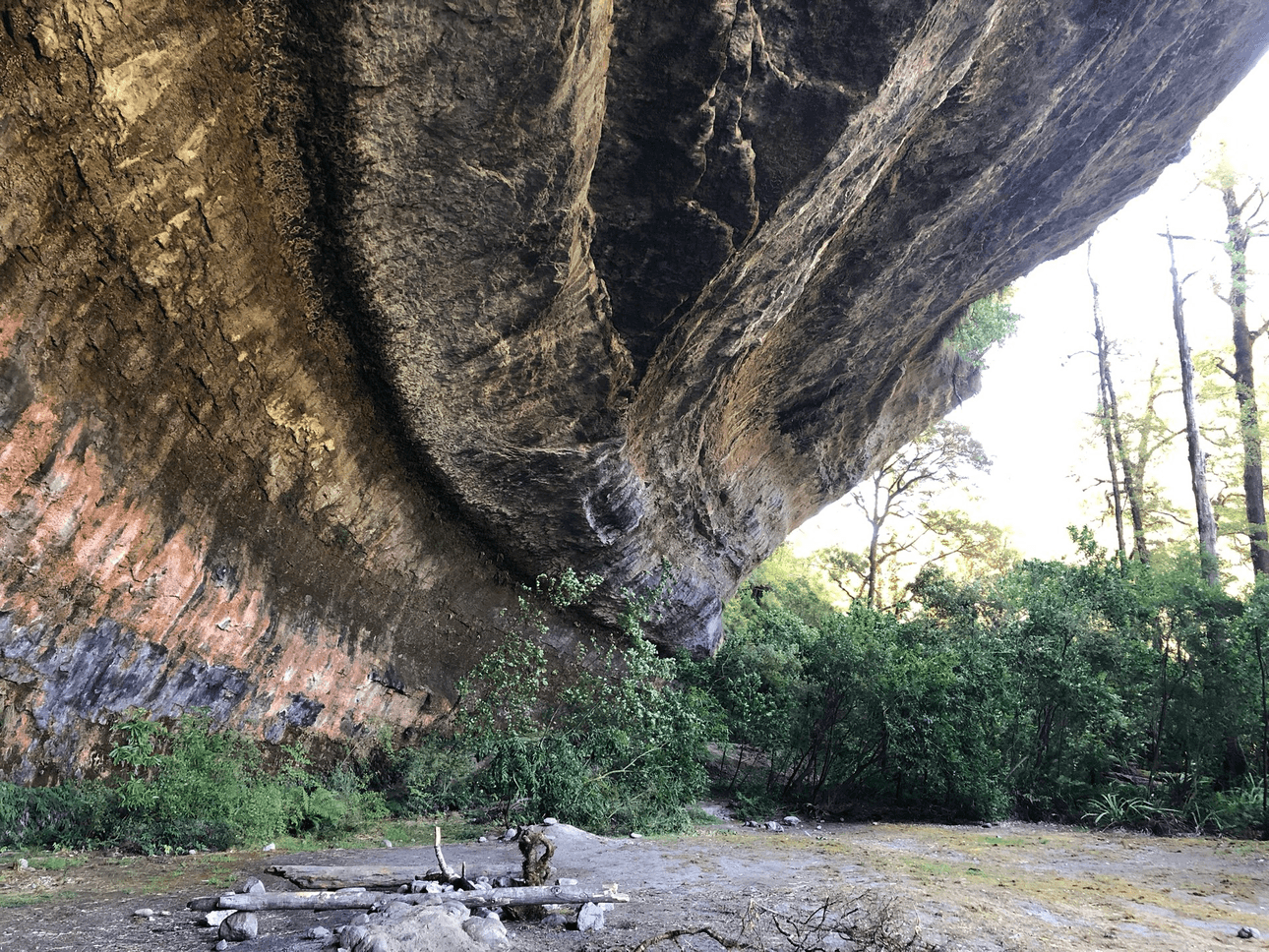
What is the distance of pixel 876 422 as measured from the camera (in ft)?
43.7

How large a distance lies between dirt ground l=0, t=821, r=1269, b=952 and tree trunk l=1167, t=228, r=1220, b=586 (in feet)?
24.7

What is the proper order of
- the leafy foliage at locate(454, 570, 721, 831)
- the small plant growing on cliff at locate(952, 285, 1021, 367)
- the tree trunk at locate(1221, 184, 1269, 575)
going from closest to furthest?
1. the leafy foliage at locate(454, 570, 721, 831)
2. the small plant growing on cliff at locate(952, 285, 1021, 367)
3. the tree trunk at locate(1221, 184, 1269, 575)

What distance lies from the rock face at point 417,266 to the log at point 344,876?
7.34 feet

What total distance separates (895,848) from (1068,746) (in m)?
5.48

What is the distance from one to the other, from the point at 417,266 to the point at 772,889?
18.5ft

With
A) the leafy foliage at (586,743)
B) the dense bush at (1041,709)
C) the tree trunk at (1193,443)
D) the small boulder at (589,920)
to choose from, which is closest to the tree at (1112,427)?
the tree trunk at (1193,443)

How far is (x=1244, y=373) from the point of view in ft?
55.7

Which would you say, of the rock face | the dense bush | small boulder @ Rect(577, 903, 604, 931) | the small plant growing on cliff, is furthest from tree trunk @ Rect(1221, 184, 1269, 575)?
small boulder @ Rect(577, 903, 604, 931)

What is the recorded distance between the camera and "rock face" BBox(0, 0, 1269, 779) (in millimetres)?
4910

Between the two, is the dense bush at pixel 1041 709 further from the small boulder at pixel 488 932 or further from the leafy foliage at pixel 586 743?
the small boulder at pixel 488 932

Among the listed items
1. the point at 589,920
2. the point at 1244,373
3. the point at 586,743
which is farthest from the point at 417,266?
the point at 1244,373

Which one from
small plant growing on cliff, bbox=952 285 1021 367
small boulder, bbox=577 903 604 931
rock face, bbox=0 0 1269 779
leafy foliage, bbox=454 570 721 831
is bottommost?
small boulder, bbox=577 903 604 931

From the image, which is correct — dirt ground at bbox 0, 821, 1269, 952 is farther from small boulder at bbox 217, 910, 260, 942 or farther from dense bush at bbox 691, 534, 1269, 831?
dense bush at bbox 691, 534, 1269, 831

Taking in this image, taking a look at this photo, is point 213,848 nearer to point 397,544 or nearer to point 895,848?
point 397,544
